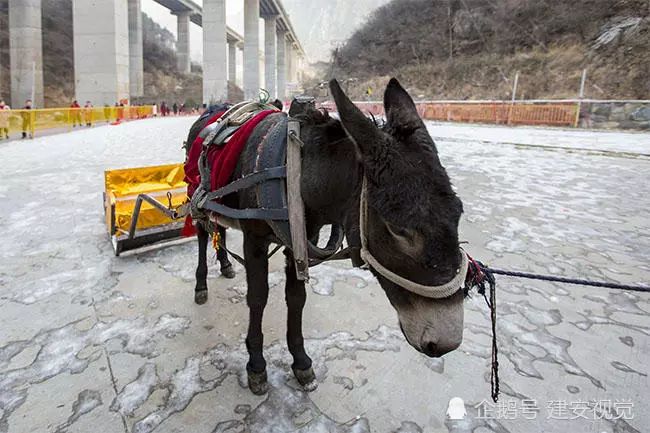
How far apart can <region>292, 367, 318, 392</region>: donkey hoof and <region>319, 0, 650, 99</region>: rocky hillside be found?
27811 mm

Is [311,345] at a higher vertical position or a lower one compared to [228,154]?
lower

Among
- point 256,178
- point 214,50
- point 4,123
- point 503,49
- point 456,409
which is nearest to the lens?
point 256,178

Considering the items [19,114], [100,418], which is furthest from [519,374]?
[19,114]

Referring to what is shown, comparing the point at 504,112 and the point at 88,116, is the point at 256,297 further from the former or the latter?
the point at 504,112

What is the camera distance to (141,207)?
477 cm

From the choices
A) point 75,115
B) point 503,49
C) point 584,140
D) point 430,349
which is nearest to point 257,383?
point 430,349

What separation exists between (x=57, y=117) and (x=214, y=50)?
61.4 feet

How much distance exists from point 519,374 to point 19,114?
63.2 feet

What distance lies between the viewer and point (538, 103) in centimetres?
2319

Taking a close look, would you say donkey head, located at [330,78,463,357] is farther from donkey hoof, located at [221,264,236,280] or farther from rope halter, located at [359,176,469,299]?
donkey hoof, located at [221,264,236,280]

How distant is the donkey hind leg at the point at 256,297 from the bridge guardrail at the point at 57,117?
675 inches

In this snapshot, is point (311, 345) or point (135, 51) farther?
point (135, 51)

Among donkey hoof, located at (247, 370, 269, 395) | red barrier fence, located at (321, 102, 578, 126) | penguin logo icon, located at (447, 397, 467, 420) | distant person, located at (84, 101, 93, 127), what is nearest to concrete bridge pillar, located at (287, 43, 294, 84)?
red barrier fence, located at (321, 102, 578, 126)

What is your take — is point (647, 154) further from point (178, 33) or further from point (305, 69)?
point (305, 69)
